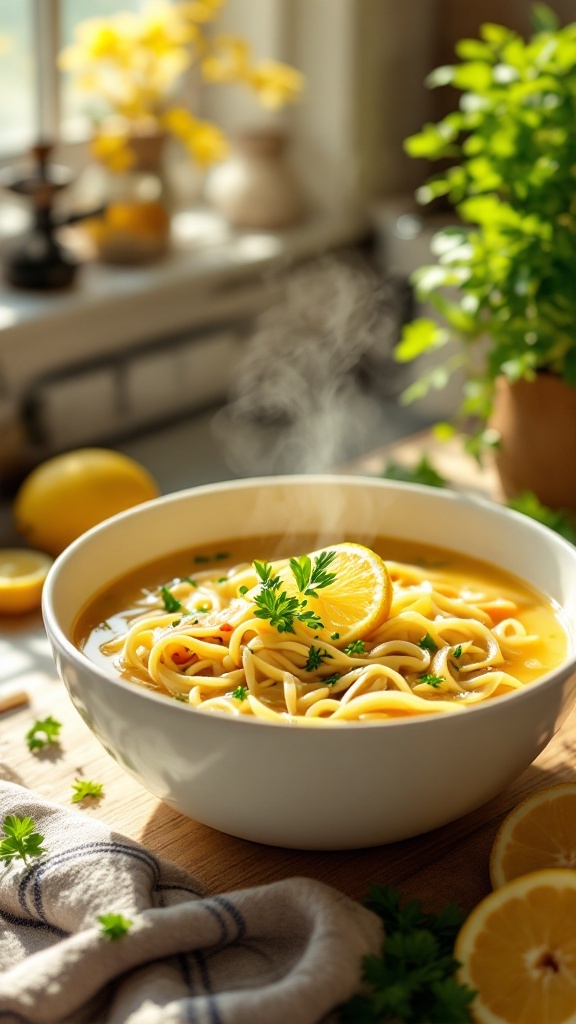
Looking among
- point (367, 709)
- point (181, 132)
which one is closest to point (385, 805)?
point (367, 709)

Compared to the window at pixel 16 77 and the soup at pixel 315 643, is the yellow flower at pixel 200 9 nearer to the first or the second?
the window at pixel 16 77

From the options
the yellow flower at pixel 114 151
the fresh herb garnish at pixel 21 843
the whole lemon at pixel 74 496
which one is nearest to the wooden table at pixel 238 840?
the fresh herb garnish at pixel 21 843

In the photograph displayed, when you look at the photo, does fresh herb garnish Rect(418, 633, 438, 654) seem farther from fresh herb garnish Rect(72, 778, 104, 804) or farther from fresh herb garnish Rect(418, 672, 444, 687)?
fresh herb garnish Rect(72, 778, 104, 804)

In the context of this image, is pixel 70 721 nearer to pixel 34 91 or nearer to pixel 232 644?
pixel 232 644

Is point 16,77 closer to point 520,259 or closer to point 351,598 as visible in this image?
point 520,259

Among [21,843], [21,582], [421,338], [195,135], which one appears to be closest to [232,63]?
[195,135]

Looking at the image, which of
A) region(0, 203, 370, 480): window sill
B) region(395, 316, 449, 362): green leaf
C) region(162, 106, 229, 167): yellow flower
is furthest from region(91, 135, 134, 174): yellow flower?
region(395, 316, 449, 362): green leaf

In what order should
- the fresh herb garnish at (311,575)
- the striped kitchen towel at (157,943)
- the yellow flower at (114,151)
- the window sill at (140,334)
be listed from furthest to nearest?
the yellow flower at (114,151), the window sill at (140,334), the fresh herb garnish at (311,575), the striped kitchen towel at (157,943)
